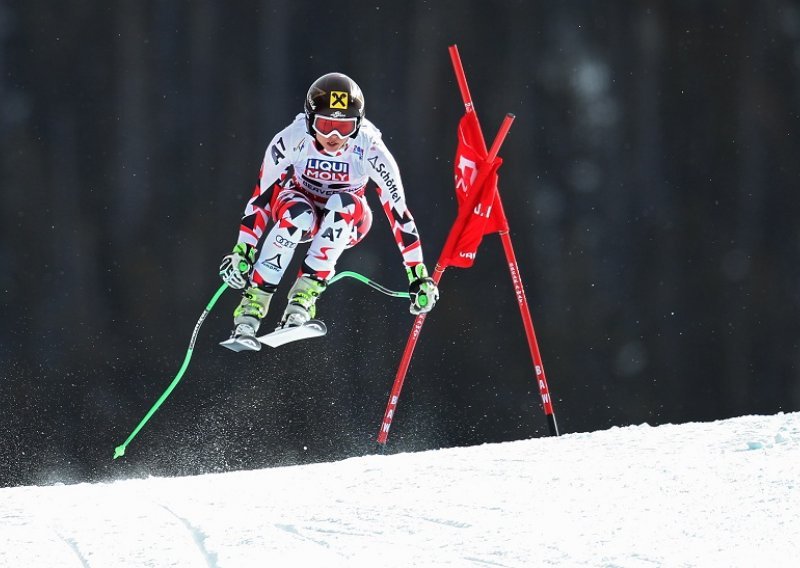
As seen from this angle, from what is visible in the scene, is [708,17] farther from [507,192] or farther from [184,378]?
[184,378]

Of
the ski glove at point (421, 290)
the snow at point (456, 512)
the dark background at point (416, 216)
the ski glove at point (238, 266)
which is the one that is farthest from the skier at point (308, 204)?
the dark background at point (416, 216)

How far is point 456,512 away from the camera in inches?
155

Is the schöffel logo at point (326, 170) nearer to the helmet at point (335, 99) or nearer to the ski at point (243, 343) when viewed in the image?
the helmet at point (335, 99)

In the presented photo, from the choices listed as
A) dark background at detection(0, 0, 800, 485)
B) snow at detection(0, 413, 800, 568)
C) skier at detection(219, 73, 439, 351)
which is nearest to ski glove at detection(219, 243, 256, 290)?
skier at detection(219, 73, 439, 351)

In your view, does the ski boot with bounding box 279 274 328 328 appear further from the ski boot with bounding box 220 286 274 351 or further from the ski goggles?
the ski goggles

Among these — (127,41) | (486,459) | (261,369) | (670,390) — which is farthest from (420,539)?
(670,390)

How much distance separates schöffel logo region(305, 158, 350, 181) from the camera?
14.1ft

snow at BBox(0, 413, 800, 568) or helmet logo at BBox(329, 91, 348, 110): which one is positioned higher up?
helmet logo at BBox(329, 91, 348, 110)

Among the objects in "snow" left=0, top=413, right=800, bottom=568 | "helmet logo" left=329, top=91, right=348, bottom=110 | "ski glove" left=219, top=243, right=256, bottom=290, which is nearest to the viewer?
"snow" left=0, top=413, right=800, bottom=568

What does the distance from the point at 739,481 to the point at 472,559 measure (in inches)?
53.6

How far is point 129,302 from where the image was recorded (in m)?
6.62

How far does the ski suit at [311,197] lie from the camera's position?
14.1 feet

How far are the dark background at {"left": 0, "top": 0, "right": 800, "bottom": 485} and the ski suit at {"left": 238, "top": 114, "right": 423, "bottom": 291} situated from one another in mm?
2418

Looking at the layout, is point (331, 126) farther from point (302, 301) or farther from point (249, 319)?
point (249, 319)
